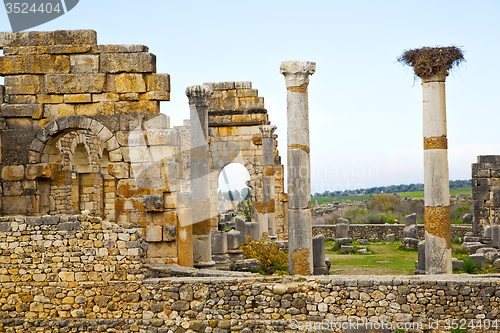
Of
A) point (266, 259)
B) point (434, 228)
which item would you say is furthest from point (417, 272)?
point (266, 259)

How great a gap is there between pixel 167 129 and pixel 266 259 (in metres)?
5.09

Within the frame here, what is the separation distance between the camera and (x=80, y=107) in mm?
11359

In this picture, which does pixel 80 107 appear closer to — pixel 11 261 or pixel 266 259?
pixel 11 261

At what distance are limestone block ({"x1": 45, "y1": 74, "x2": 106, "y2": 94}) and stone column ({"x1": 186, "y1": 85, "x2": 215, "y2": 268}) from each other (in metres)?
2.44

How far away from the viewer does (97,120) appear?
11289mm

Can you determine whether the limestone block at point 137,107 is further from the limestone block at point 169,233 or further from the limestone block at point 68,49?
the limestone block at point 169,233

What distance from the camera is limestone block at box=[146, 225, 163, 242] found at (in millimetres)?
11258

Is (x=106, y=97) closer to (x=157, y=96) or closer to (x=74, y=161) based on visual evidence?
(x=157, y=96)

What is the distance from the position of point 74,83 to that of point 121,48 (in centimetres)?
124

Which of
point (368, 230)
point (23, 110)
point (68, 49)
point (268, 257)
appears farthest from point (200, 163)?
point (368, 230)

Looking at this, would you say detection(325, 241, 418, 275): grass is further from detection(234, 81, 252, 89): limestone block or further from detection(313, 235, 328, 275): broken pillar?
detection(234, 81, 252, 89): limestone block

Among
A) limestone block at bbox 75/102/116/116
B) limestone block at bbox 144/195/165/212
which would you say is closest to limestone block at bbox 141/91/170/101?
limestone block at bbox 75/102/116/116

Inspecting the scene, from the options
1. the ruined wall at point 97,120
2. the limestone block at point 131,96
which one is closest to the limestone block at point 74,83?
the ruined wall at point 97,120

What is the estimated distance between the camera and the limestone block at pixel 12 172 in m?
11.5
